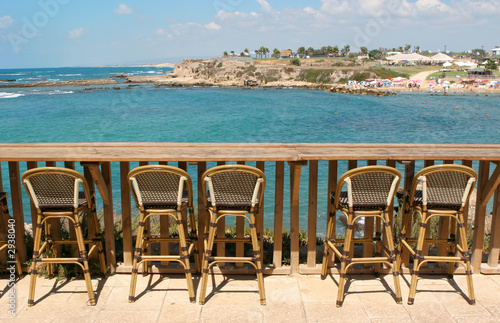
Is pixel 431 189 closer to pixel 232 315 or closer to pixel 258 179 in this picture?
pixel 258 179

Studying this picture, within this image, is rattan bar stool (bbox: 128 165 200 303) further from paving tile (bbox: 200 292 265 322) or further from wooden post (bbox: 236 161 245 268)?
wooden post (bbox: 236 161 245 268)

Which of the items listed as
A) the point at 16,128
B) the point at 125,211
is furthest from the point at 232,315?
the point at 16,128

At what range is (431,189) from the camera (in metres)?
3.64

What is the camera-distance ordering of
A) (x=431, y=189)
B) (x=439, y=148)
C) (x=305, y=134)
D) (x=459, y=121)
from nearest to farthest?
(x=431, y=189)
(x=439, y=148)
(x=305, y=134)
(x=459, y=121)

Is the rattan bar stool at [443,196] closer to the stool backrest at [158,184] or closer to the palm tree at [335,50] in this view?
the stool backrest at [158,184]

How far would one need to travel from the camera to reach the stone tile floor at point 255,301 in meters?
3.40

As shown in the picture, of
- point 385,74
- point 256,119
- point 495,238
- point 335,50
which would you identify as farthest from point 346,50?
Result: point 495,238

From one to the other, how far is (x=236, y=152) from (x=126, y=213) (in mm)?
1262

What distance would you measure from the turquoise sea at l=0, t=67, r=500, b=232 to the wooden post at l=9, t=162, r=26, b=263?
305 inches

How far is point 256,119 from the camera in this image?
107 feet

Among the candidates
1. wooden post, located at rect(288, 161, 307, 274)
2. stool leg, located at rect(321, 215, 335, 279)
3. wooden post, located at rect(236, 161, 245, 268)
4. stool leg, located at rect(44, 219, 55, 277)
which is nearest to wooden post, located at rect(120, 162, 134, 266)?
stool leg, located at rect(44, 219, 55, 277)

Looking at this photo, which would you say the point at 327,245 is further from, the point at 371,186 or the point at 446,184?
the point at 446,184

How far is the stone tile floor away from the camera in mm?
3396

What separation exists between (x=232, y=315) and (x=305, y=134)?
23.2 m
